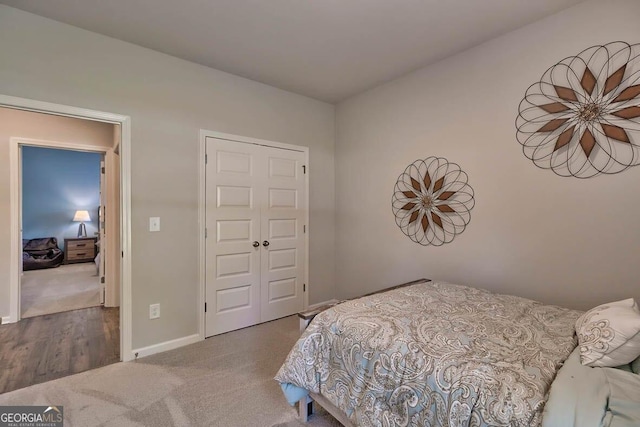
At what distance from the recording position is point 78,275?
548 cm

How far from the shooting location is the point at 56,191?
6.68 m

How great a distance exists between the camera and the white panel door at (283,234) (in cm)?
325

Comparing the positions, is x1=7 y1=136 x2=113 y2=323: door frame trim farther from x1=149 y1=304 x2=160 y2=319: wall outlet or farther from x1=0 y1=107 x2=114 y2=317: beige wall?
x1=149 y1=304 x2=160 y2=319: wall outlet

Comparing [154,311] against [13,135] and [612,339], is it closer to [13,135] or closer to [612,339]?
[13,135]

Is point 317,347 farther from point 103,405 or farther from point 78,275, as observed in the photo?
point 78,275

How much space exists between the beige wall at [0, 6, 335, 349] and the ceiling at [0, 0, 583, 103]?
0.15m

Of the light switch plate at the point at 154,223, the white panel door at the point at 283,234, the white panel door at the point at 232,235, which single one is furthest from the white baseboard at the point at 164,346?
the light switch plate at the point at 154,223

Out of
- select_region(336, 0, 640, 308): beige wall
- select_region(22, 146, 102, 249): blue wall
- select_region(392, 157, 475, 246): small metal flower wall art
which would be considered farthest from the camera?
select_region(22, 146, 102, 249): blue wall

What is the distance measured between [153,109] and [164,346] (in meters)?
2.12

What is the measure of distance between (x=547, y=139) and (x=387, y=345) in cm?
192

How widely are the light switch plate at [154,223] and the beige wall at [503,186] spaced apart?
2.17 metres

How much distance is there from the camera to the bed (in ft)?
3.12

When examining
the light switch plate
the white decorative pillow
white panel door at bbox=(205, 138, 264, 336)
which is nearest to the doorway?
white panel door at bbox=(205, 138, 264, 336)

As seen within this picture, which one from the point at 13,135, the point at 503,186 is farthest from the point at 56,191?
the point at 503,186
